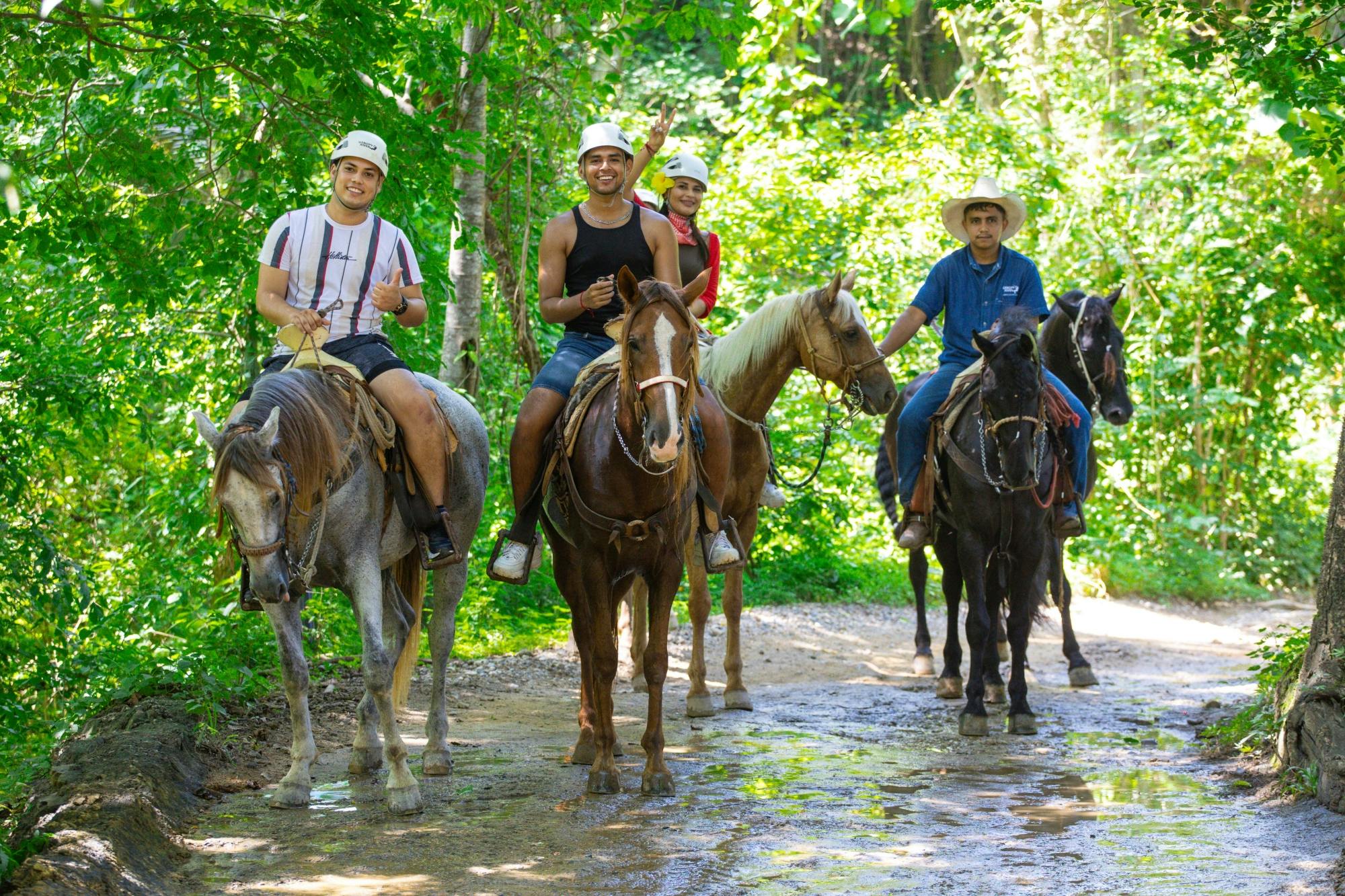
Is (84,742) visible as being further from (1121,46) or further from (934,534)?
(1121,46)

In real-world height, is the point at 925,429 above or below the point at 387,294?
below

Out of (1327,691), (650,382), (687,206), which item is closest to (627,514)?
(650,382)

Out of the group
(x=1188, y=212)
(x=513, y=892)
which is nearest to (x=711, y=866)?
(x=513, y=892)

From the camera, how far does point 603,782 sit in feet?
19.2

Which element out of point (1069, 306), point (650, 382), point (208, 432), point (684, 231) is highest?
point (684, 231)

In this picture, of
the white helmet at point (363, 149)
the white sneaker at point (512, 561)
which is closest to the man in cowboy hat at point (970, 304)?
the white sneaker at point (512, 561)

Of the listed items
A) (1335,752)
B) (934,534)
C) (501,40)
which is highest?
(501,40)

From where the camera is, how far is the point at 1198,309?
16.7 meters

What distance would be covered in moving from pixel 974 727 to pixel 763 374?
95.5 inches

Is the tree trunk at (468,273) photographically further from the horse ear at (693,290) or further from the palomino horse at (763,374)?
the horse ear at (693,290)

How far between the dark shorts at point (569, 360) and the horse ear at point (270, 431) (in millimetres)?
1497

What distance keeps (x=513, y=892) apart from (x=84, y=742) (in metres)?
2.50

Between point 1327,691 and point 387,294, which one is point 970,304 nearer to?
point 1327,691

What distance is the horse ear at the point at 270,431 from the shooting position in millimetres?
5121
